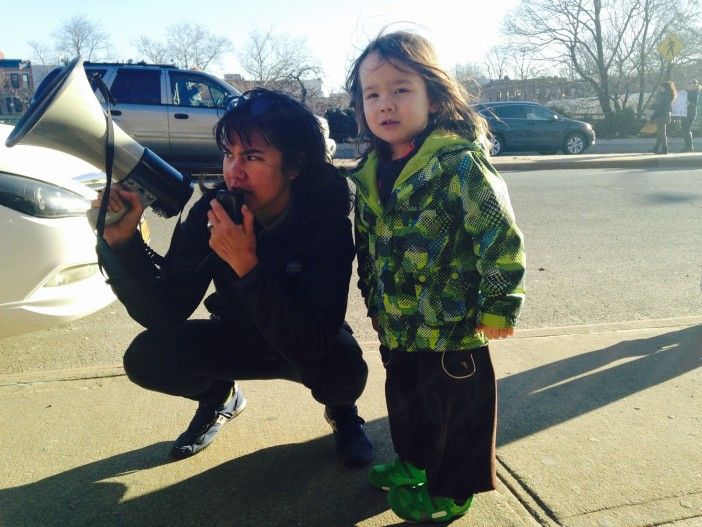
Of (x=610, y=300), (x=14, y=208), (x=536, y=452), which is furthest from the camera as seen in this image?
(x=610, y=300)

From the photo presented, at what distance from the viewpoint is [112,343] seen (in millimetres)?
3824

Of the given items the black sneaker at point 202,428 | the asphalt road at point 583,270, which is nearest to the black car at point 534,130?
the asphalt road at point 583,270

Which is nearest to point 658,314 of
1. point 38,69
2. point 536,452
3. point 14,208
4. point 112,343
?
point 536,452

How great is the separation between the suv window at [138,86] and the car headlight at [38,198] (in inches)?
325

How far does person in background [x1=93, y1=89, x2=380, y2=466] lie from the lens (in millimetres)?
2010

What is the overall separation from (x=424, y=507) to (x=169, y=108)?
10.1 m

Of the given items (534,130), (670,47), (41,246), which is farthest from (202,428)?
(670,47)

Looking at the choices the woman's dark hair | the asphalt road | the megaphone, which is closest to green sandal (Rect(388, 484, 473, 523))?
the woman's dark hair

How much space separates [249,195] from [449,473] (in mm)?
1112

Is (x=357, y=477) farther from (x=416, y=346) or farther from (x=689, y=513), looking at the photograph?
(x=689, y=513)

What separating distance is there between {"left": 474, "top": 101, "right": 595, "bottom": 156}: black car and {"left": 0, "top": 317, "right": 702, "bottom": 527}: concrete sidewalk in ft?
46.6

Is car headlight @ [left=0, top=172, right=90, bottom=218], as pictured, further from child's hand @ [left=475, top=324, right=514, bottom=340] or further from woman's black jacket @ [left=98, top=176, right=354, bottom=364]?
child's hand @ [left=475, top=324, right=514, bottom=340]

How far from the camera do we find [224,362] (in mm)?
2398

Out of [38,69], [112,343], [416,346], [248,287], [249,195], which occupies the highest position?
[38,69]
